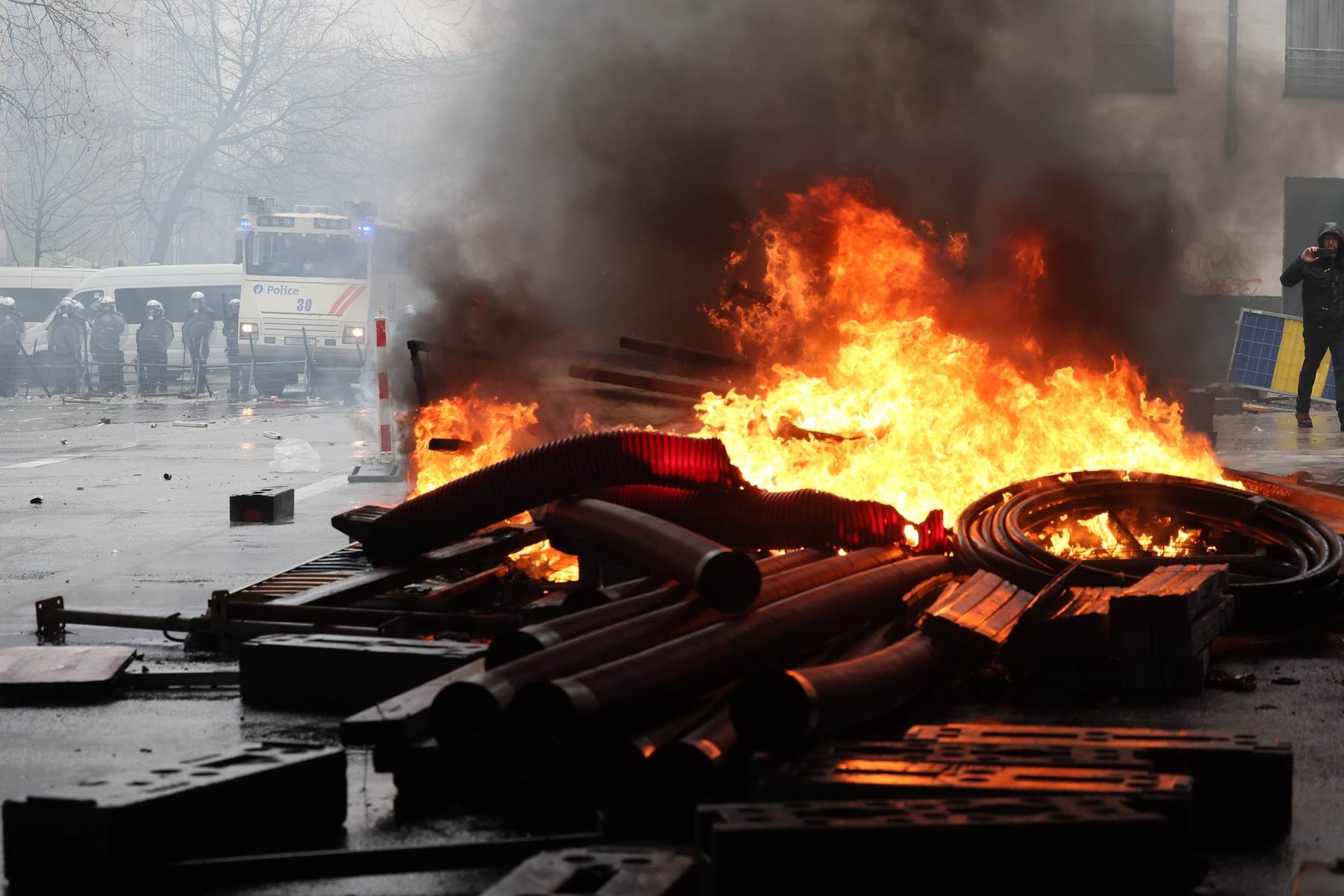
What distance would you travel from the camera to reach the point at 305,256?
30.3 m

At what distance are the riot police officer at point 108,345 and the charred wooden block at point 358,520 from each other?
988 inches

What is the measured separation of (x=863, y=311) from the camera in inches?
382

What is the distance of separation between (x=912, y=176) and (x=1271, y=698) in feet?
19.7

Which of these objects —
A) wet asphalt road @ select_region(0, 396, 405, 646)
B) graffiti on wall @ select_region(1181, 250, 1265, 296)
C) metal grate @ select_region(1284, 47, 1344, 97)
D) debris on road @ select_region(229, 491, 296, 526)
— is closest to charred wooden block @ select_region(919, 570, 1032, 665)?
wet asphalt road @ select_region(0, 396, 405, 646)

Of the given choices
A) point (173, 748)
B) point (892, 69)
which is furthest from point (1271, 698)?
point (892, 69)

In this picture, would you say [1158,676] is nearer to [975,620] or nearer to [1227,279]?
[975,620]

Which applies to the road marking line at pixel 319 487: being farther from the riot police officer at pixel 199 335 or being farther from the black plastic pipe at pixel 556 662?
the riot police officer at pixel 199 335

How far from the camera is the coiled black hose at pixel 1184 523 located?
20.5 feet

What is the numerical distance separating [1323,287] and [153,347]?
74.0 ft

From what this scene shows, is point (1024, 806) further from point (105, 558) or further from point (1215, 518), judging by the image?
point (105, 558)

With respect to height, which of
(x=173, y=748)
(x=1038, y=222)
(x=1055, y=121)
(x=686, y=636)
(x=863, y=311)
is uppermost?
(x=1055, y=121)

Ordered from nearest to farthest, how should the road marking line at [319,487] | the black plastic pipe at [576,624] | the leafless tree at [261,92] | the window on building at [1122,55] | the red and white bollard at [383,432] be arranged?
the black plastic pipe at [576,624], the window on building at [1122,55], the road marking line at [319,487], the red and white bollard at [383,432], the leafless tree at [261,92]

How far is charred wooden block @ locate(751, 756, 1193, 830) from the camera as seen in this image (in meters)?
3.36

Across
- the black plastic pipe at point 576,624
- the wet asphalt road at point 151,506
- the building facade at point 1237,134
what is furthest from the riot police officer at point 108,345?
the black plastic pipe at point 576,624
